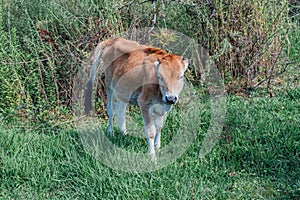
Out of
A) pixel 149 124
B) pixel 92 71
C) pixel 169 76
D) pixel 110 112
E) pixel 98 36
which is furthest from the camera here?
pixel 98 36

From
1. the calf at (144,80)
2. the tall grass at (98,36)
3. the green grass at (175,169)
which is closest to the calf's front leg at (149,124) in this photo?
the calf at (144,80)

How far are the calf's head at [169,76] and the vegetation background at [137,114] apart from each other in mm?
702

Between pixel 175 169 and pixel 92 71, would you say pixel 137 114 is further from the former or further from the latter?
pixel 175 169

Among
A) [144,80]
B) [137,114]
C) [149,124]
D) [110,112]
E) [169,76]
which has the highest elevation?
[169,76]

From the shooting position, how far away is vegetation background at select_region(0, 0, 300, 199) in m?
4.66

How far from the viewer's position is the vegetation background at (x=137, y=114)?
466cm

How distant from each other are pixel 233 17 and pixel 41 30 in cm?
259

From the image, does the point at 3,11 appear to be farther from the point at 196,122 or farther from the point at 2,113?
the point at 196,122

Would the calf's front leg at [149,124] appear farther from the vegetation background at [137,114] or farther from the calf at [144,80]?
the vegetation background at [137,114]

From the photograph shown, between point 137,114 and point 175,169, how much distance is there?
1730 mm

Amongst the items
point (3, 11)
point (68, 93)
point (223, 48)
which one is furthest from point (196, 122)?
point (3, 11)

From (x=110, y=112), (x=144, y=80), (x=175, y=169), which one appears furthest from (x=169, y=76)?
(x=110, y=112)

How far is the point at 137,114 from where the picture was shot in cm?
640

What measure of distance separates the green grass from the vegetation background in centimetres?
1
